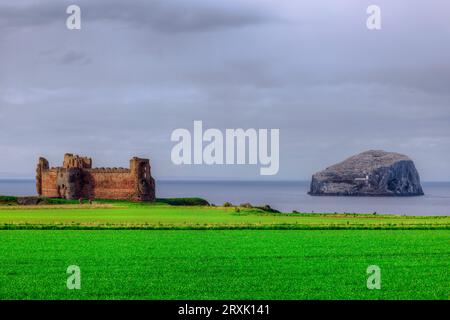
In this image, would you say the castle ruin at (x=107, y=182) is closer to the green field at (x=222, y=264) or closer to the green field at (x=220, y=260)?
the green field at (x=220, y=260)

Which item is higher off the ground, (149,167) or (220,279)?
(149,167)

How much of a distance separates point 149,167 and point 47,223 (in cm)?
5504

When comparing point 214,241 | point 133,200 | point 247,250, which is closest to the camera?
point 247,250

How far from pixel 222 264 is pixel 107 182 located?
78.7 metres

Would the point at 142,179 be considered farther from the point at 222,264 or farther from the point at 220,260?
the point at 222,264

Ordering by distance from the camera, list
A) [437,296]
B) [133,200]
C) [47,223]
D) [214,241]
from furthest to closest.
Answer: [133,200], [47,223], [214,241], [437,296]

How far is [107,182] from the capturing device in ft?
354

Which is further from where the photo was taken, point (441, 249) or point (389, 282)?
point (441, 249)

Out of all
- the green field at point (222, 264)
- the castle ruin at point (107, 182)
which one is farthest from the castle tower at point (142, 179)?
the green field at point (222, 264)

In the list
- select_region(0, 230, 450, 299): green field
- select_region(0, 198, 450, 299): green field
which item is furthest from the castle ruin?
select_region(0, 230, 450, 299): green field

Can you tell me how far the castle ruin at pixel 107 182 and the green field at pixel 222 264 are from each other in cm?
5875

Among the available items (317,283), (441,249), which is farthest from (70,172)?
(317,283)

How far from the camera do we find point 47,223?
53.0 m
